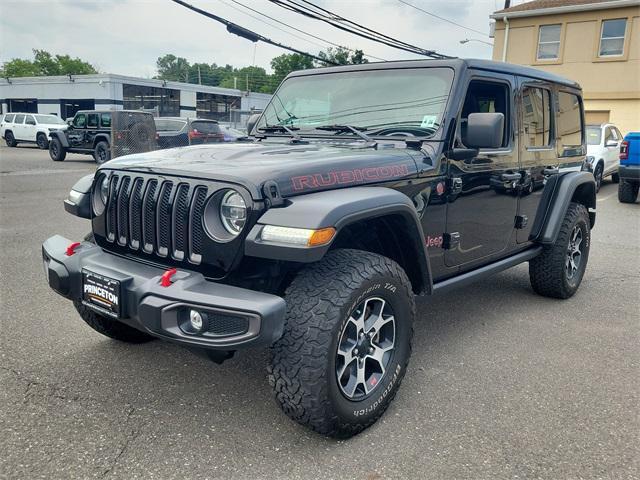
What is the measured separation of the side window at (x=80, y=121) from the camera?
1795 centimetres

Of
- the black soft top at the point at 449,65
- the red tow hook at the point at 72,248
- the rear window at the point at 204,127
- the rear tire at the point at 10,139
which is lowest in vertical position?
the rear tire at the point at 10,139

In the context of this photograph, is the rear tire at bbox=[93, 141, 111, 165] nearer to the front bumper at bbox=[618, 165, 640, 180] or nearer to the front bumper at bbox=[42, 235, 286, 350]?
the front bumper at bbox=[618, 165, 640, 180]

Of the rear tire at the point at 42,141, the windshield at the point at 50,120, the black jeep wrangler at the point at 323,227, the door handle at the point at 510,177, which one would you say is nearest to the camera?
the black jeep wrangler at the point at 323,227

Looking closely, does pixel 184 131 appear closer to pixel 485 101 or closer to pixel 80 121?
pixel 80 121

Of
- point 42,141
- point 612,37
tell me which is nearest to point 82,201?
point 612,37

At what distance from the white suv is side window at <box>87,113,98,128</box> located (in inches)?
317

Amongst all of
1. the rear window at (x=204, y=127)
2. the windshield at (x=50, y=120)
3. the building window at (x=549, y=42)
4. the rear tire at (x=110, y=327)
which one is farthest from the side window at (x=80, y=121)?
the building window at (x=549, y=42)

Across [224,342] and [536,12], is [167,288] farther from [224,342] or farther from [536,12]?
[536,12]

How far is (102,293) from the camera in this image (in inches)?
102

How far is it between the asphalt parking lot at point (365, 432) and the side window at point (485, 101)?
149 cm

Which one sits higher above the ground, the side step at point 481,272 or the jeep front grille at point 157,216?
the jeep front grille at point 157,216

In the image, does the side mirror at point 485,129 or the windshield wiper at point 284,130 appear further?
the windshield wiper at point 284,130

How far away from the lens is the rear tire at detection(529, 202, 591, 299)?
468 cm

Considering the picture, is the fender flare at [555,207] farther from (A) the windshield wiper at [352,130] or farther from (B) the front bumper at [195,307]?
(B) the front bumper at [195,307]
